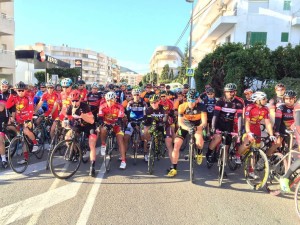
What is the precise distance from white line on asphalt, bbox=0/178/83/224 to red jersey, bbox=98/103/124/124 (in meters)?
1.78

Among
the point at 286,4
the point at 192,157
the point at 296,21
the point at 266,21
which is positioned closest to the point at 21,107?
the point at 192,157

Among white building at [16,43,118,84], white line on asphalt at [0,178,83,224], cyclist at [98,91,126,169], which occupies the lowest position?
white line on asphalt at [0,178,83,224]

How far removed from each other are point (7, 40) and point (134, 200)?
106ft

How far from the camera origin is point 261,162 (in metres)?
5.16

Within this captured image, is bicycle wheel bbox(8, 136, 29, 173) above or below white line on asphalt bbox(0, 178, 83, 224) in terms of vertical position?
above

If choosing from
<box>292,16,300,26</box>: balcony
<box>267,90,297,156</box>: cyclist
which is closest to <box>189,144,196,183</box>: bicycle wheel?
Result: <box>267,90,297,156</box>: cyclist

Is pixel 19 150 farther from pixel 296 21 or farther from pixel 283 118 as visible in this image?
pixel 296 21

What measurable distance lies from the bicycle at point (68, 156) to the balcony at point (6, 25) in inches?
1080

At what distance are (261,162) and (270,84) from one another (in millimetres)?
9243

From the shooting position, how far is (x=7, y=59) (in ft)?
92.5

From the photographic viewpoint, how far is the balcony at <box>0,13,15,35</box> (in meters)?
27.9

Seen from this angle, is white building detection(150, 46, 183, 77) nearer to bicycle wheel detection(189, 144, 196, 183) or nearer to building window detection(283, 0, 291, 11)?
building window detection(283, 0, 291, 11)

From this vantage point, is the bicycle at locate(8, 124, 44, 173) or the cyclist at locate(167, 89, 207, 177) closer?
the cyclist at locate(167, 89, 207, 177)

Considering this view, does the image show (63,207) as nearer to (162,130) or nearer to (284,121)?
(162,130)
